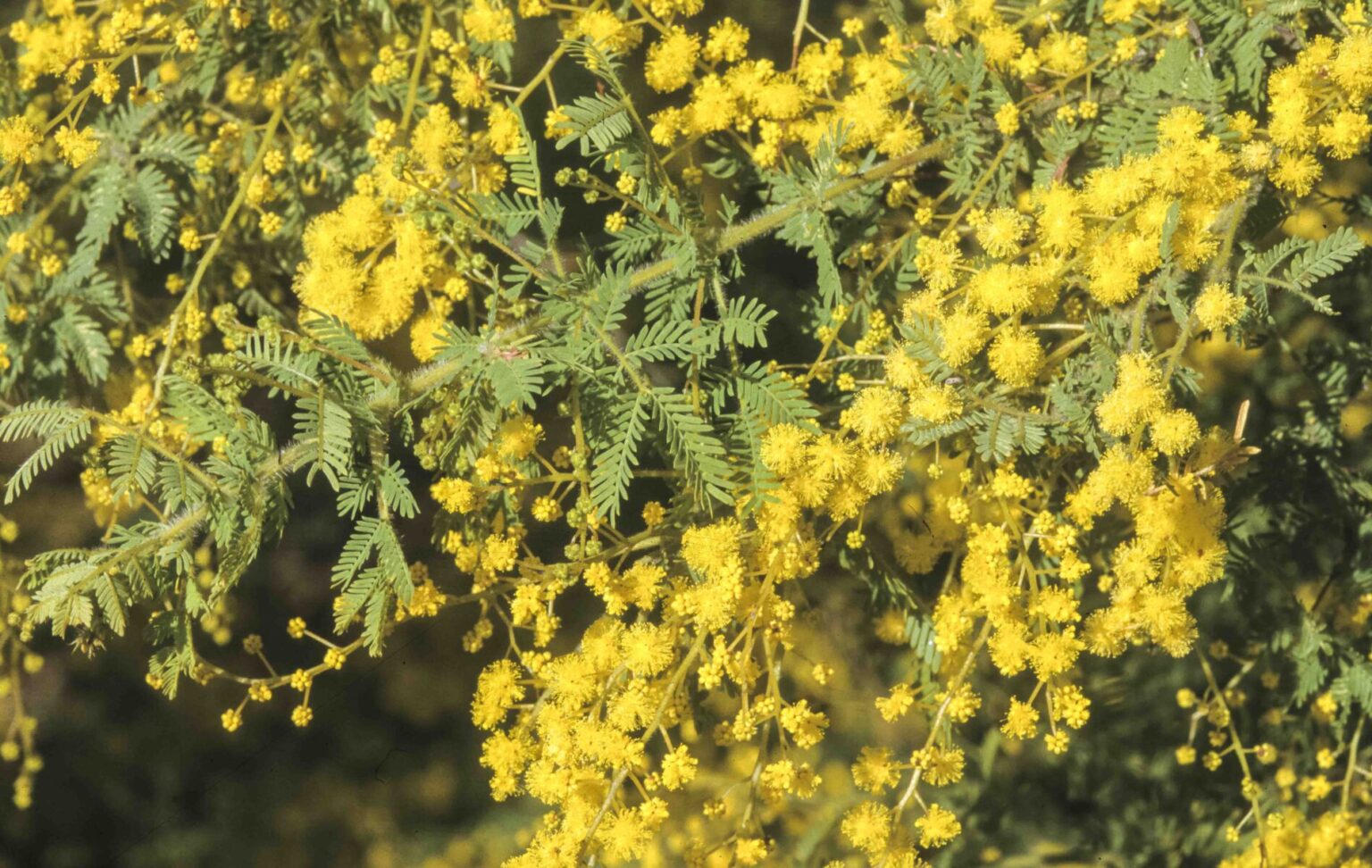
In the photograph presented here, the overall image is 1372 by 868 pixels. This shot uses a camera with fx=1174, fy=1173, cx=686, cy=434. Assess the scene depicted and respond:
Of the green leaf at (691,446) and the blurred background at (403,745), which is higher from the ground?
the green leaf at (691,446)

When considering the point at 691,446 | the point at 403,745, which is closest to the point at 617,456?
the point at 691,446

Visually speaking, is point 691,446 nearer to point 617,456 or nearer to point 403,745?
point 617,456

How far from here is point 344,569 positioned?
3.31 ft

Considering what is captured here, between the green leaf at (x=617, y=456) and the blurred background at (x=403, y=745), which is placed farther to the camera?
the blurred background at (x=403, y=745)

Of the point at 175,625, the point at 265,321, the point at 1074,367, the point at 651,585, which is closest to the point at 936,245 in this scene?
the point at 1074,367

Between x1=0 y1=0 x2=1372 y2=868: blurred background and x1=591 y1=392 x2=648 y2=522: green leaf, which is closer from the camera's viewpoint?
x1=591 y1=392 x2=648 y2=522: green leaf

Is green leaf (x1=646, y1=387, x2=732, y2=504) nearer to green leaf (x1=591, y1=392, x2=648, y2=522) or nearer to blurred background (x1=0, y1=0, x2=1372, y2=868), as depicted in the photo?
green leaf (x1=591, y1=392, x2=648, y2=522)

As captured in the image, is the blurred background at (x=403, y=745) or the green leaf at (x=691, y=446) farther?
the blurred background at (x=403, y=745)

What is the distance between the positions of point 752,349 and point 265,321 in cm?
50

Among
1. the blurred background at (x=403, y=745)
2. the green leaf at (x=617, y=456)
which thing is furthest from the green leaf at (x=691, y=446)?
the blurred background at (x=403, y=745)

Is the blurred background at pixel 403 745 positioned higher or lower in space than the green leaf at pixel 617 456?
lower

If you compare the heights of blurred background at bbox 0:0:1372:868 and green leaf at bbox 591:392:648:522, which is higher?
green leaf at bbox 591:392:648:522

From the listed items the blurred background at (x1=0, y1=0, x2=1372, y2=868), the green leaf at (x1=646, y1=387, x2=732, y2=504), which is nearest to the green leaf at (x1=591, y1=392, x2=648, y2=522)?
the green leaf at (x1=646, y1=387, x2=732, y2=504)

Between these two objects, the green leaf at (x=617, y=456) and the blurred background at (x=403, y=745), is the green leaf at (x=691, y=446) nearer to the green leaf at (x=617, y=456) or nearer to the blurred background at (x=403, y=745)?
the green leaf at (x=617, y=456)
